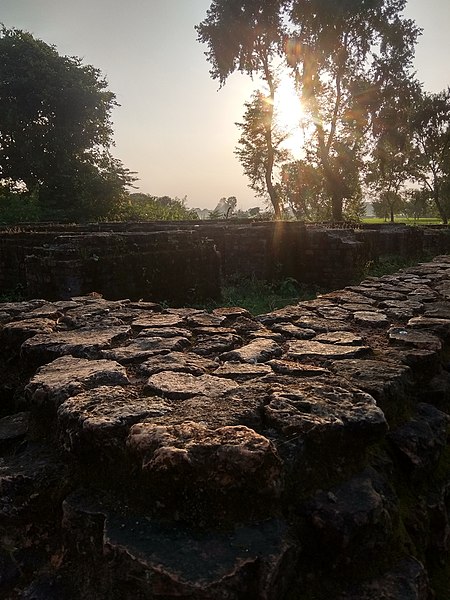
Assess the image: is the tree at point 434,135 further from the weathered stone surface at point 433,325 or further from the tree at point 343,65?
the weathered stone surface at point 433,325

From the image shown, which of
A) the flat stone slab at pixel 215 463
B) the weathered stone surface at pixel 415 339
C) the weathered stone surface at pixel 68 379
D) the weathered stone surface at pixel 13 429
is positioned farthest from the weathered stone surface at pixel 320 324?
the weathered stone surface at pixel 13 429

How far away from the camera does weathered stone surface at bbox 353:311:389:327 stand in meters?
3.04

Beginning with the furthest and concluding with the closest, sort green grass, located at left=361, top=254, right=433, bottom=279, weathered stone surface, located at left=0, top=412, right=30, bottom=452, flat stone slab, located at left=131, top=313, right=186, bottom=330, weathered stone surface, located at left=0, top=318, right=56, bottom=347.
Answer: green grass, located at left=361, top=254, right=433, bottom=279
flat stone slab, located at left=131, top=313, right=186, bottom=330
weathered stone surface, located at left=0, top=318, right=56, bottom=347
weathered stone surface, located at left=0, top=412, right=30, bottom=452

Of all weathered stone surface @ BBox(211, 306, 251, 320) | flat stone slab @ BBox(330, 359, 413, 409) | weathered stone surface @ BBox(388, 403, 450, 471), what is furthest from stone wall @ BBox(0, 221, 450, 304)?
weathered stone surface @ BBox(388, 403, 450, 471)

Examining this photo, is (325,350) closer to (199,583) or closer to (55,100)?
(199,583)

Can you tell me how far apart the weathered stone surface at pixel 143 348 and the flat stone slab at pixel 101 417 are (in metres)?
0.44

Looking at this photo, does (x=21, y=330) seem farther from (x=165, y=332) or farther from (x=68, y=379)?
(x=68, y=379)

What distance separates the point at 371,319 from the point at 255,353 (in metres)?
1.13

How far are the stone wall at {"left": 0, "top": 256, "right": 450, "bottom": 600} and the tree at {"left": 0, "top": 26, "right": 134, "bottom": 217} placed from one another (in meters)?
19.3

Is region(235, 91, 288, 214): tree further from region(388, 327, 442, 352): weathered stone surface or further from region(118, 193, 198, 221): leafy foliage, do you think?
region(388, 327, 442, 352): weathered stone surface

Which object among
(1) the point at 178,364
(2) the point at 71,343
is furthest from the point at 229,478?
(2) the point at 71,343

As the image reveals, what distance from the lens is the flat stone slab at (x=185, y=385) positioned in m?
1.80

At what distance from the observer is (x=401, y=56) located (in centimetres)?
2295

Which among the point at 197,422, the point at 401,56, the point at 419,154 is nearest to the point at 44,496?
the point at 197,422
